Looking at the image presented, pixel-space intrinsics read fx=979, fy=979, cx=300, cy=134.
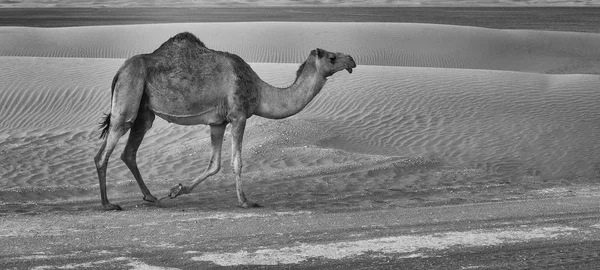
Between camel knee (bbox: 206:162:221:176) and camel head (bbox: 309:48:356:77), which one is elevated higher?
camel head (bbox: 309:48:356:77)

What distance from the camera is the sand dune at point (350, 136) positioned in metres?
12.9

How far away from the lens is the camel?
10.0 metres

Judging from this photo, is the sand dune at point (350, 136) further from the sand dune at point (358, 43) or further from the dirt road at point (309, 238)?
the sand dune at point (358, 43)

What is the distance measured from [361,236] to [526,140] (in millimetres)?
7596

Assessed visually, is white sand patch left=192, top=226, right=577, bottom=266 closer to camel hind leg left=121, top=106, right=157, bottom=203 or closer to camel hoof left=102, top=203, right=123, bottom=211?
camel hoof left=102, top=203, right=123, bottom=211

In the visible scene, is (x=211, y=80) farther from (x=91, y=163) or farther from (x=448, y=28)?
(x=448, y=28)

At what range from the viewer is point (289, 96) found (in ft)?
34.6

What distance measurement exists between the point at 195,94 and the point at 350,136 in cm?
614

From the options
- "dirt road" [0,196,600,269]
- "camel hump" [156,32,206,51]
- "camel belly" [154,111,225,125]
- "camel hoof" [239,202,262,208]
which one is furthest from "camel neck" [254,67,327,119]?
"dirt road" [0,196,600,269]

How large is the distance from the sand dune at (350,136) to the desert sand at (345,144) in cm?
3

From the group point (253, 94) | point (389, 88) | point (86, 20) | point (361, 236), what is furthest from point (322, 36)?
point (361, 236)

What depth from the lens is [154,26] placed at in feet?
106

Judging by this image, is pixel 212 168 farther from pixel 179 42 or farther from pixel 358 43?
pixel 358 43

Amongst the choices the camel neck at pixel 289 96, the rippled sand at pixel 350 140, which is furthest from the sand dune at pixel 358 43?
the camel neck at pixel 289 96
